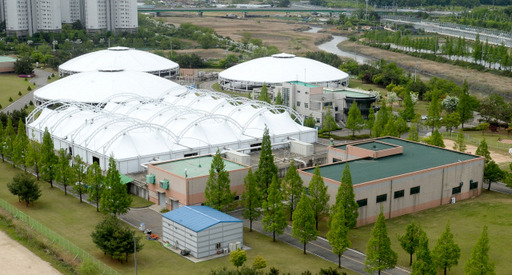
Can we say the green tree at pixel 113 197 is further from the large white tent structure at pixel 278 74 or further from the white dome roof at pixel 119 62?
the white dome roof at pixel 119 62

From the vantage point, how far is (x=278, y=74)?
77375 millimetres

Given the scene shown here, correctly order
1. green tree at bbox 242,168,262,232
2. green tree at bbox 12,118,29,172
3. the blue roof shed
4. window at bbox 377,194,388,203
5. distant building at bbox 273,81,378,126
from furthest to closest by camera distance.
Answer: distant building at bbox 273,81,378,126 → green tree at bbox 12,118,29,172 → window at bbox 377,194,388,203 → green tree at bbox 242,168,262,232 → the blue roof shed

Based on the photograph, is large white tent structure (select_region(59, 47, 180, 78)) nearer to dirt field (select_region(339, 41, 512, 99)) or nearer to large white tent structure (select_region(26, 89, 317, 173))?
large white tent structure (select_region(26, 89, 317, 173))

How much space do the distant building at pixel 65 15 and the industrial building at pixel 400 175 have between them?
89681mm

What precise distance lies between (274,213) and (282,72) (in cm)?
4710

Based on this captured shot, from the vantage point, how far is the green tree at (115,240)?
29.3 meters

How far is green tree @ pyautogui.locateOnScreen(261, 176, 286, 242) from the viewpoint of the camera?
1251 inches

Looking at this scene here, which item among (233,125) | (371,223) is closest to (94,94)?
(233,125)

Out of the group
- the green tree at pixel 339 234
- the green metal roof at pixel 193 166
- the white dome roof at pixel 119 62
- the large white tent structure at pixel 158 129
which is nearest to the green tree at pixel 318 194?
the green tree at pixel 339 234

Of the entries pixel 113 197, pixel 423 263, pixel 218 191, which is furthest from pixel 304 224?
pixel 113 197

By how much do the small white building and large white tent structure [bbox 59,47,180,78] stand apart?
5364 centimetres

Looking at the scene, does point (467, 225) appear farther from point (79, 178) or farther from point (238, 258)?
point (79, 178)

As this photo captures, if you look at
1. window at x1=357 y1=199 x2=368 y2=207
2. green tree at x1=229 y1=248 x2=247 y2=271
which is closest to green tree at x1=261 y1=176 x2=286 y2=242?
green tree at x1=229 y1=248 x2=247 y2=271

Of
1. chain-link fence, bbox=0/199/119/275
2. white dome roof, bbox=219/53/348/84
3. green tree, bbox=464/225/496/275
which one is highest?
white dome roof, bbox=219/53/348/84
